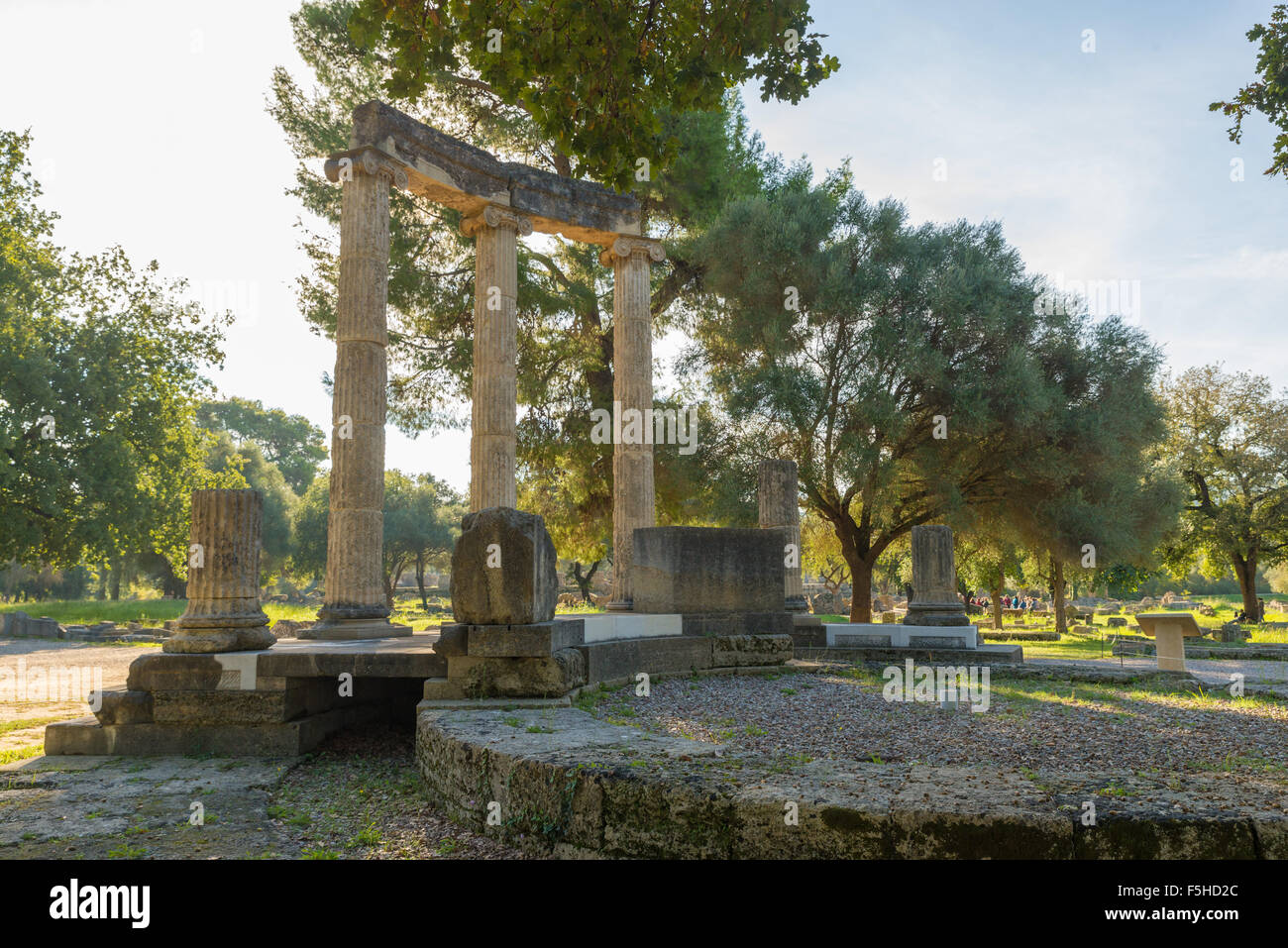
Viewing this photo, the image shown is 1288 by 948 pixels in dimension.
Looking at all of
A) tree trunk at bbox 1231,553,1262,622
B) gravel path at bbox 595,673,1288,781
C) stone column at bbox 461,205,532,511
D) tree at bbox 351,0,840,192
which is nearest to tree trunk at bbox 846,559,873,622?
stone column at bbox 461,205,532,511

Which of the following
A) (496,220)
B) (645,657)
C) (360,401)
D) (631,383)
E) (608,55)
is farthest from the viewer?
(631,383)

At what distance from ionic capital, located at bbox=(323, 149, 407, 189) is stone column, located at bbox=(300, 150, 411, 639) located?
14 mm

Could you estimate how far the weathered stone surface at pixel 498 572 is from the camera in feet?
20.3

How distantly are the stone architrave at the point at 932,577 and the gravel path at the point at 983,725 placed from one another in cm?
384

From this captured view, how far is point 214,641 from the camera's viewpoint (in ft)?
22.4

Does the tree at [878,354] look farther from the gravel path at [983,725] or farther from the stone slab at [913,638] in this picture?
the gravel path at [983,725]

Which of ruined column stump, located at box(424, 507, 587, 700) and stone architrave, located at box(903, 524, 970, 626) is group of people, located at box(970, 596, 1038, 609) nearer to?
stone architrave, located at box(903, 524, 970, 626)

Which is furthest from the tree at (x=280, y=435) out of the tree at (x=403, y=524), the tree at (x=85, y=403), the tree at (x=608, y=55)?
the tree at (x=608, y=55)

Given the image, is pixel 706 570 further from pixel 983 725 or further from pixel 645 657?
pixel 983 725

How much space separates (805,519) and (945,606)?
397 inches

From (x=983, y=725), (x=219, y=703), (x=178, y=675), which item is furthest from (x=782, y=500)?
(x=178, y=675)

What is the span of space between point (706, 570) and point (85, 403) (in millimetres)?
20373

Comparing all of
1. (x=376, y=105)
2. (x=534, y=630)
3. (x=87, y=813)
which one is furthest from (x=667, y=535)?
(x=376, y=105)
